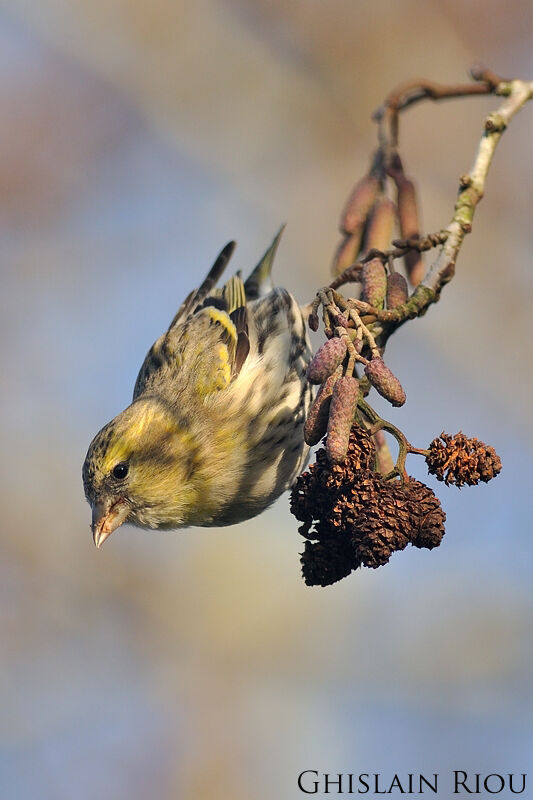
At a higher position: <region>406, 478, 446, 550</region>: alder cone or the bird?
the bird

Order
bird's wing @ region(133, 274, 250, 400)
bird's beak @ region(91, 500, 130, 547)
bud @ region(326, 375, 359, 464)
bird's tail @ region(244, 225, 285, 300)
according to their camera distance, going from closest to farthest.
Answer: bud @ region(326, 375, 359, 464), bird's beak @ region(91, 500, 130, 547), bird's wing @ region(133, 274, 250, 400), bird's tail @ region(244, 225, 285, 300)

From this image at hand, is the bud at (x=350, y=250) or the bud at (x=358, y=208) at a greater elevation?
the bud at (x=358, y=208)

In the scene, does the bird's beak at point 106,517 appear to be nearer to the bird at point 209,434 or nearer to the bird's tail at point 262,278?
the bird at point 209,434

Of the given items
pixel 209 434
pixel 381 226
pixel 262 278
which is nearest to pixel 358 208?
pixel 381 226

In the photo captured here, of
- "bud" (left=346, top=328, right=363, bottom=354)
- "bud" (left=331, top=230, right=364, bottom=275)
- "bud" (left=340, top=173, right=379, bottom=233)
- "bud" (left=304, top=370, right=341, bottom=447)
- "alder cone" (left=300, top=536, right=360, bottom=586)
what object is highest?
"bud" (left=340, top=173, right=379, bottom=233)

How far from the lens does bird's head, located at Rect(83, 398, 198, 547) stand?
270 centimetres

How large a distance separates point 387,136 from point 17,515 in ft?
8.45

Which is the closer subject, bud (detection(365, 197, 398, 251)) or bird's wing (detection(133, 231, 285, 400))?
bud (detection(365, 197, 398, 251))

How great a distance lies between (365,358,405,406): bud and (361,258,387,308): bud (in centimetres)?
31

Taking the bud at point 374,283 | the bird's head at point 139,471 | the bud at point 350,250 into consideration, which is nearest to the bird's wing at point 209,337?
the bird's head at point 139,471

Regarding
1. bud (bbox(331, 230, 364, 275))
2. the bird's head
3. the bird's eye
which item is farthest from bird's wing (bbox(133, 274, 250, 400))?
bud (bbox(331, 230, 364, 275))

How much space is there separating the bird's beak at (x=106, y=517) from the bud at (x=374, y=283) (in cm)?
108

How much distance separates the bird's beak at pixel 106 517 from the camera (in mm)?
2658

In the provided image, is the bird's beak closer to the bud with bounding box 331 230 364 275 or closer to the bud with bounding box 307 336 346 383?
the bud with bounding box 331 230 364 275
